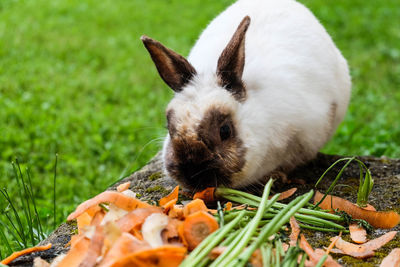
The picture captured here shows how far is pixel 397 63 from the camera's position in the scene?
8.38 meters

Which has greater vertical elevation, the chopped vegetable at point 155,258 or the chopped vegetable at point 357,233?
the chopped vegetable at point 155,258

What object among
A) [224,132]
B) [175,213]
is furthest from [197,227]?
[224,132]

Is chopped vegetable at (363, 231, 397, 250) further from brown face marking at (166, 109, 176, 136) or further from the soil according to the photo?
brown face marking at (166, 109, 176, 136)

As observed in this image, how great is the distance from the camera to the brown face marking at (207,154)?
3014 millimetres

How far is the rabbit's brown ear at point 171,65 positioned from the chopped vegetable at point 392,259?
1691 mm

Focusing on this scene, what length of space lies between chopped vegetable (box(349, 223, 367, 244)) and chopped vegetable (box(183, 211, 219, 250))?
2.79 feet

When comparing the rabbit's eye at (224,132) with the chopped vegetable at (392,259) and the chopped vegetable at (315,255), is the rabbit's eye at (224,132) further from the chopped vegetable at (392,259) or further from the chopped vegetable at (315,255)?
the chopped vegetable at (392,259)

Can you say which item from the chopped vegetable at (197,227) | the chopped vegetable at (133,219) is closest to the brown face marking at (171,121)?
the chopped vegetable at (133,219)

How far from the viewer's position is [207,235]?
8.00ft

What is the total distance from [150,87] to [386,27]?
504cm

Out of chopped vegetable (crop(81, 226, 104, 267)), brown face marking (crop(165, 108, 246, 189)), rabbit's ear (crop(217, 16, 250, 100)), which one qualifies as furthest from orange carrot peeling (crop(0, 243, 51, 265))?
rabbit's ear (crop(217, 16, 250, 100))

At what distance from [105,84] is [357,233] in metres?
5.18

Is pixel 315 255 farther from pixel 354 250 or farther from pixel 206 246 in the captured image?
pixel 206 246

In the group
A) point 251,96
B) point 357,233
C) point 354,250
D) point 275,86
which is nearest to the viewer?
point 354,250
